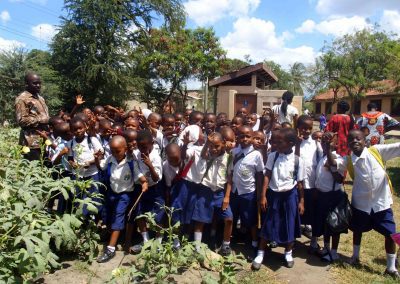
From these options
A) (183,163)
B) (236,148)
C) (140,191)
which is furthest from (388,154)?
(140,191)

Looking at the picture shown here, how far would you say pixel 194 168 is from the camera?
375cm

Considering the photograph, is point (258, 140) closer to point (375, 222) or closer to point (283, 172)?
point (283, 172)

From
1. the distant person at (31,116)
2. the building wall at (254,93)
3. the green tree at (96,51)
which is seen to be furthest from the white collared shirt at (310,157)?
the green tree at (96,51)

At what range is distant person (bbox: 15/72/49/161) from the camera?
4.29 meters

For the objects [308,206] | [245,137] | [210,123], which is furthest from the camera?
[210,123]

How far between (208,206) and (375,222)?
1647mm

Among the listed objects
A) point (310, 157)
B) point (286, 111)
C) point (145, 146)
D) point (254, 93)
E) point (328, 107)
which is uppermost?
point (328, 107)

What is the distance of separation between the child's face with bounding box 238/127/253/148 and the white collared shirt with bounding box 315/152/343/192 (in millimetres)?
805

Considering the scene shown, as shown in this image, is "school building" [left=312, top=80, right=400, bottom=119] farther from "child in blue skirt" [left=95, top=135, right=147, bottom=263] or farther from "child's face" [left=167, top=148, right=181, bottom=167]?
"child in blue skirt" [left=95, top=135, right=147, bottom=263]

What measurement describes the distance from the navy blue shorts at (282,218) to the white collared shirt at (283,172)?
7 cm

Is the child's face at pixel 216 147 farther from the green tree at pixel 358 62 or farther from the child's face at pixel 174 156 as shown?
the green tree at pixel 358 62

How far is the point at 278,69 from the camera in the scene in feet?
167

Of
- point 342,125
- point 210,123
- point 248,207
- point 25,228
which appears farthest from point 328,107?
point 25,228

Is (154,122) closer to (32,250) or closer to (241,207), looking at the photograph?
(241,207)
